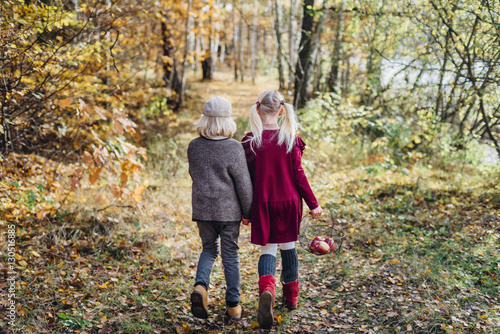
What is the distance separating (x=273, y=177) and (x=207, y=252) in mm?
898

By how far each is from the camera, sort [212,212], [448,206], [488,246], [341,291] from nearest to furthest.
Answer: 1. [212,212]
2. [341,291]
3. [488,246]
4. [448,206]

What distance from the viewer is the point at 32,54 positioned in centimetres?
430

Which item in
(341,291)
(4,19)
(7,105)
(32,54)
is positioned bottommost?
(341,291)

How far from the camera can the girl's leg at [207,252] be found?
314cm

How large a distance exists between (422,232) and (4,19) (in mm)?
6009

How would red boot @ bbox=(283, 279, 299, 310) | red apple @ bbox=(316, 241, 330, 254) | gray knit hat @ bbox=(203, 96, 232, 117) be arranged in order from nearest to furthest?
1. gray knit hat @ bbox=(203, 96, 232, 117)
2. red boot @ bbox=(283, 279, 299, 310)
3. red apple @ bbox=(316, 241, 330, 254)

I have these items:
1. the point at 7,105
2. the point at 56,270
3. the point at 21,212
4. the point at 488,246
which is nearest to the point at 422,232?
the point at 488,246

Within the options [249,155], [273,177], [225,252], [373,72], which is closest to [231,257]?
[225,252]

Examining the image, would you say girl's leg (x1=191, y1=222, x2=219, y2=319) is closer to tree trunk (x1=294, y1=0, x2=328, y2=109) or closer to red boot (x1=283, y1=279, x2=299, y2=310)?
red boot (x1=283, y1=279, x2=299, y2=310)

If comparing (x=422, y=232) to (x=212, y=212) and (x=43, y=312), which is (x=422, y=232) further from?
(x=43, y=312)

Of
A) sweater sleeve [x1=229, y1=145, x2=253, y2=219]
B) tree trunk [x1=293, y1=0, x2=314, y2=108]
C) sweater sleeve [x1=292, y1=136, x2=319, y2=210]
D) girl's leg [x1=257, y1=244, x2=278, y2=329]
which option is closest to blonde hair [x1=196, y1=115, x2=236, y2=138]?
sweater sleeve [x1=229, y1=145, x2=253, y2=219]

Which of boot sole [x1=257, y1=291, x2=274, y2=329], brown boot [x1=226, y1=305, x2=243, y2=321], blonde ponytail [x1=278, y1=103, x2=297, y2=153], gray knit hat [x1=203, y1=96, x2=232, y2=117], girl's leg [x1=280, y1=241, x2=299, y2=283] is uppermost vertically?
gray knit hat [x1=203, y1=96, x2=232, y2=117]

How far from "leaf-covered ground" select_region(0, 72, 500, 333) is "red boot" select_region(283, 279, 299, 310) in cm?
9

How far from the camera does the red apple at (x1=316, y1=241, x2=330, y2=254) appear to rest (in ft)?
11.6
